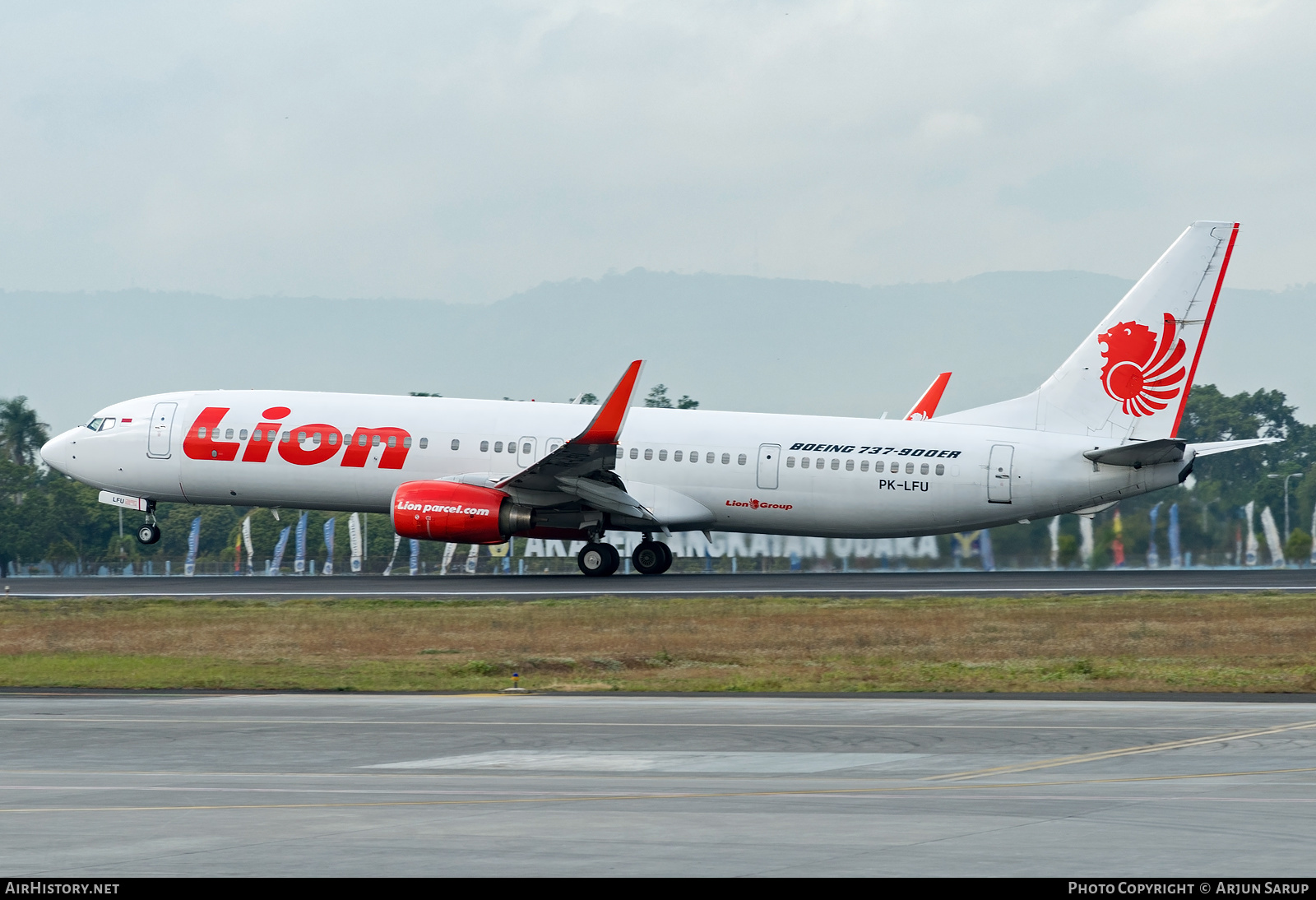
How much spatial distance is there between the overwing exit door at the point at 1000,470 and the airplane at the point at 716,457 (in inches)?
1.7

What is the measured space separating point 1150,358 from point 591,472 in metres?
15.5

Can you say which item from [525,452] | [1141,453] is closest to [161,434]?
[525,452]

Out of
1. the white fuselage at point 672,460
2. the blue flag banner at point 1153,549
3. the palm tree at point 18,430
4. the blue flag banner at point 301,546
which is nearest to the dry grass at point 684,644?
the white fuselage at point 672,460

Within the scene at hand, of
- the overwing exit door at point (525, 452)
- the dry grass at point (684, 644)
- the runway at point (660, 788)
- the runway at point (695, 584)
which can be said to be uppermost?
the overwing exit door at point (525, 452)

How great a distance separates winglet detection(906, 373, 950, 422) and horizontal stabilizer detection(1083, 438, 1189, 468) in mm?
7774

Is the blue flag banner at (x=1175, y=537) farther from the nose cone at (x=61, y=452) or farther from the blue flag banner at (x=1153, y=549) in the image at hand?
the nose cone at (x=61, y=452)

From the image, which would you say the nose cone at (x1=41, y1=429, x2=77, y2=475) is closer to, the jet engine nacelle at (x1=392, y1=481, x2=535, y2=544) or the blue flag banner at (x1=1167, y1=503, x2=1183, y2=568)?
the jet engine nacelle at (x1=392, y1=481, x2=535, y2=544)

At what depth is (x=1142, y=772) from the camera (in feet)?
45.1

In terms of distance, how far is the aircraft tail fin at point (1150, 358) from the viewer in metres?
43.6

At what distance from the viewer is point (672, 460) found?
146 ft

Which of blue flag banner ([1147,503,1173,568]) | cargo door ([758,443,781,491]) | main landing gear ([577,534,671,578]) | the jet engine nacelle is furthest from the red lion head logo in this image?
the jet engine nacelle

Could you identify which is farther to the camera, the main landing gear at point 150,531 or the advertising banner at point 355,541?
the advertising banner at point 355,541

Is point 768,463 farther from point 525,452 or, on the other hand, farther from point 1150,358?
point 1150,358

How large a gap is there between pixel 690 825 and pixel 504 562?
45828mm
